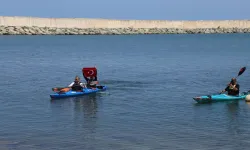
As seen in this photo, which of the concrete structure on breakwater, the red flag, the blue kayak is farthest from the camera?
the concrete structure on breakwater

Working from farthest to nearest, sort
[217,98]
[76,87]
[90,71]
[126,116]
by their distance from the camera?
1. [90,71]
2. [76,87]
3. [217,98]
4. [126,116]

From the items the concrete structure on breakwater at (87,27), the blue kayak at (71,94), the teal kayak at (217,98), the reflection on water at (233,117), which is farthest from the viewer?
the concrete structure on breakwater at (87,27)

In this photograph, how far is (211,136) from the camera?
23.0m

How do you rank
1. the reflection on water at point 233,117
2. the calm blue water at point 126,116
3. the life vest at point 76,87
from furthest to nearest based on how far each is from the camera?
1. the life vest at point 76,87
2. the reflection on water at point 233,117
3. the calm blue water at point 126,116

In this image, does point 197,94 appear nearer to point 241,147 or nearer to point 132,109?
point 132,109

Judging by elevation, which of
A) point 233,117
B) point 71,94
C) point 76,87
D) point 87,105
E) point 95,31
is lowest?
point 233,117

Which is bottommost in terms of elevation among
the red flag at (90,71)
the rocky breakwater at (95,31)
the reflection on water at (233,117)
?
the reflection on water at (233,117)

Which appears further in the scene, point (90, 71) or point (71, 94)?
point (90, 71)

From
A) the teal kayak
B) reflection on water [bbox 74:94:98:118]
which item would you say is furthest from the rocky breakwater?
the teal kayak

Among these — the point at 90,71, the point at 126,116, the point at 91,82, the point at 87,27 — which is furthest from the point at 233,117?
the point at 87,27

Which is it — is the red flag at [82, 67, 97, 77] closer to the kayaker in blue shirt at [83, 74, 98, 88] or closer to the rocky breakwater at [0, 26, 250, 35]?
the kayaker in blue shirt at [83, 74, 98, 88]

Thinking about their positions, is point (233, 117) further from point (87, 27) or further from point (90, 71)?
point (87, 27)

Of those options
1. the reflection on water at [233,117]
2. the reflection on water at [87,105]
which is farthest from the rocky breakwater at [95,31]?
the reflection on water at [233,117]

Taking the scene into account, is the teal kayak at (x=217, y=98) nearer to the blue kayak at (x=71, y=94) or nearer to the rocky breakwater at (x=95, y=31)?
the blue kayak at (x=71, y=94)
